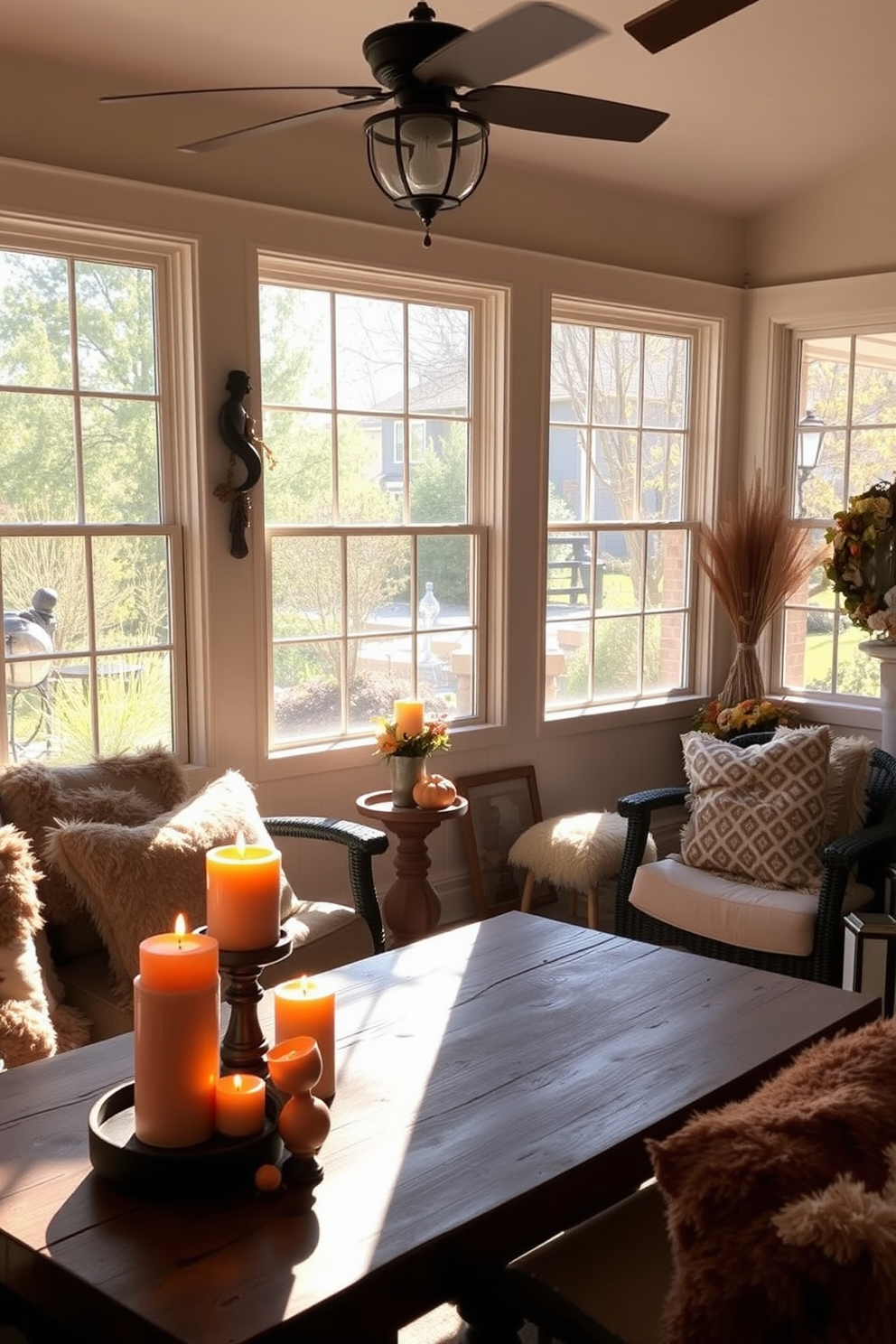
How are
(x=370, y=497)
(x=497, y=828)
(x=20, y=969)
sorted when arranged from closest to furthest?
1. (x=20, y=969)
2. (x=370, y=497)
3. (x=497, y=828)

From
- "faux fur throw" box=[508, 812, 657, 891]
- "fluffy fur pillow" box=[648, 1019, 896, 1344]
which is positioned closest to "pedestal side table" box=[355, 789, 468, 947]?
"faux fur throw" box=[508, 812, 657, 891]

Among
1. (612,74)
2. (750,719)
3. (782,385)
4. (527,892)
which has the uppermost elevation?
(612,74)

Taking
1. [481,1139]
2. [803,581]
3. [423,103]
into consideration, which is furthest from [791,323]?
[481,1139]

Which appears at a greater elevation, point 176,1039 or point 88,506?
point 88,506

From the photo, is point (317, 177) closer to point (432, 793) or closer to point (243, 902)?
point (432, 793)

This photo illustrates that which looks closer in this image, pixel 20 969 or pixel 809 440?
pixel 20 969

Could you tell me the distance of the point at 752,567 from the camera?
4965 millimetres

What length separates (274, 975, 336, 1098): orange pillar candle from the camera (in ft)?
5.67

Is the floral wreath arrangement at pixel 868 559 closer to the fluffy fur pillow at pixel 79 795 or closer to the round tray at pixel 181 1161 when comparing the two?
the fluffy fur pillow at pixel 79 795

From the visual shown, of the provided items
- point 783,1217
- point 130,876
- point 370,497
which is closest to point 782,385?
point 370,497

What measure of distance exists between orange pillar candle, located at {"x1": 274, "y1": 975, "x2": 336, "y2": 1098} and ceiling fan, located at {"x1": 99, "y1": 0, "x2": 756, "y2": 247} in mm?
1207

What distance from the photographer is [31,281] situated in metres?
3.31

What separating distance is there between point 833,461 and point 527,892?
7.09 feet

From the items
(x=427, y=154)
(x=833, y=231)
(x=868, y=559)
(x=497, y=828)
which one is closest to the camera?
(x=427, y=154)
